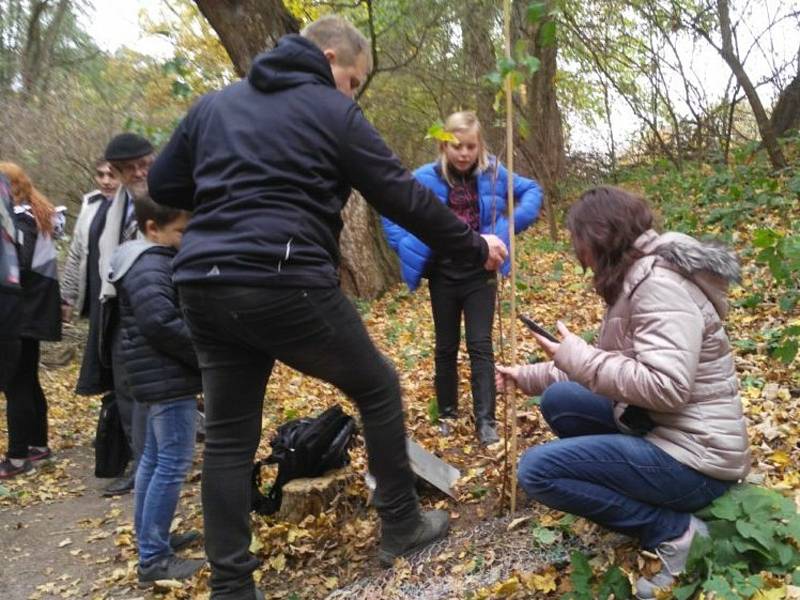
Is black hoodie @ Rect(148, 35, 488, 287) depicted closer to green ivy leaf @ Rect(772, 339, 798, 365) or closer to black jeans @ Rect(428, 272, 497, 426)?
black jeans @ Rect(428, 272, 497, 426)

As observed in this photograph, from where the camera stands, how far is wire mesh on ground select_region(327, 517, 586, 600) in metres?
2.67

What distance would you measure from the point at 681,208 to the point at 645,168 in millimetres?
3644

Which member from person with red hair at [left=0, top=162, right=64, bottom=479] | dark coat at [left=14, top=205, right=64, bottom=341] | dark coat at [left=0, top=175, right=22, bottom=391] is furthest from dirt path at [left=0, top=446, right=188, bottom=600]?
dark coat at [left=14, top=205, right=64, bottom=341]

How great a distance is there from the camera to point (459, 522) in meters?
3.13

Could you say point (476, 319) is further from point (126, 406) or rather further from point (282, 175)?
point (126, 406)

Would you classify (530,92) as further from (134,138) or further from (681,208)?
(134,138)

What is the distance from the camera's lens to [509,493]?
3133 mm

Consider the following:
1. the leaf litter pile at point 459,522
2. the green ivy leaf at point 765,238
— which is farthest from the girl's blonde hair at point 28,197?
the green ivy leaf at point 765,238

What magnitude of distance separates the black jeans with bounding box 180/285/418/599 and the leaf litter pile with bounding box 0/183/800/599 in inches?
15.2

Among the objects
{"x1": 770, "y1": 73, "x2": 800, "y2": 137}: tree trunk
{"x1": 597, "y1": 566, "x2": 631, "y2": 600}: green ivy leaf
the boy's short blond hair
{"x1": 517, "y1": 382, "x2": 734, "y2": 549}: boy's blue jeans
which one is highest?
{"x1": 770, "y1": 73, "x2": 800, "y2": 137}: tree trunk

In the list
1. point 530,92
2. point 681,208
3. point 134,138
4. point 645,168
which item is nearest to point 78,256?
point 134,138

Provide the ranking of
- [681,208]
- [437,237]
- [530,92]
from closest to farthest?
[437,237] < [681,208] < [530,92]

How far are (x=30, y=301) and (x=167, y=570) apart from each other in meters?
2.51

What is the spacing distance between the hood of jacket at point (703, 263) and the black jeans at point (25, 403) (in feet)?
13.9
